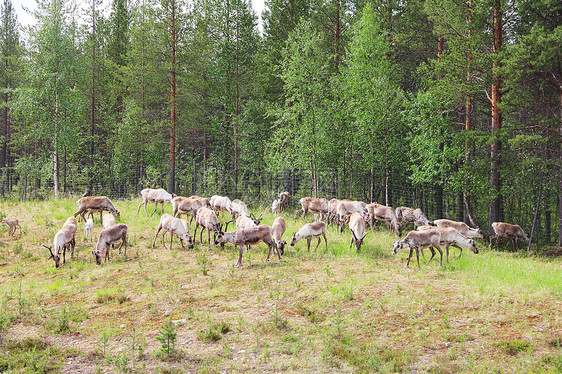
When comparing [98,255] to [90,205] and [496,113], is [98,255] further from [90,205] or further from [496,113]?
[496,113]

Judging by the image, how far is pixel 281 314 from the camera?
883cm

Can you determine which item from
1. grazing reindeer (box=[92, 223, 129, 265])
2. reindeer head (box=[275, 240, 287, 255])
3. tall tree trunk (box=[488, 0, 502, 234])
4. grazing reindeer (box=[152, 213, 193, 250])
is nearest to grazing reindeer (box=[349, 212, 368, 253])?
reindeer head (box=[275, 240, 287, 255])

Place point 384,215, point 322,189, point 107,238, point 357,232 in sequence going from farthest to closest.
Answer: point 322,189, point 384,215, point 357,232, point 107,238

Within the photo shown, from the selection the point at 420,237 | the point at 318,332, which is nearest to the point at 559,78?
the point at 420,237

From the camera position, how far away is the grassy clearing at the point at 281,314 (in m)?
6.91

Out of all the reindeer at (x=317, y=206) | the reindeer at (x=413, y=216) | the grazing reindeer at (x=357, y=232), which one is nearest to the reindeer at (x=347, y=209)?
the reindeer at (x=317, y=206)

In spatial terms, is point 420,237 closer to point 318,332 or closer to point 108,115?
point 318,332

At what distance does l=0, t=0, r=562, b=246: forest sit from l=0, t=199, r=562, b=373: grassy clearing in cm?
738

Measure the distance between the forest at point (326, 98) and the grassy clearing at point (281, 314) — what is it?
7.38m

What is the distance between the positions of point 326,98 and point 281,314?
16.7 meters

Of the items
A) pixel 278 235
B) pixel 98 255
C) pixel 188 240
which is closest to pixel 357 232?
pixel 278 235

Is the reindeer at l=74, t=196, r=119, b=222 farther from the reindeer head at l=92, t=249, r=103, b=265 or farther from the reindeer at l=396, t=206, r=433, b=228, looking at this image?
the reindeer at l=396, t=206, r=433, b=228

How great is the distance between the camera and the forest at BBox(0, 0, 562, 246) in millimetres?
17547

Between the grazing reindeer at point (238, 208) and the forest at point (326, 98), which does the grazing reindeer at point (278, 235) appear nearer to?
the grazing reindeer at point (238, 208)
